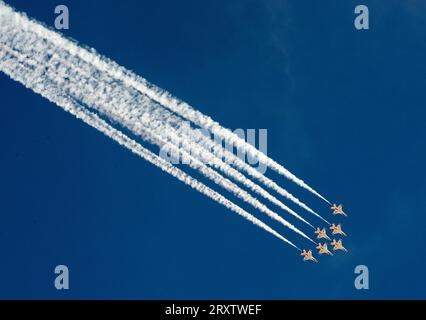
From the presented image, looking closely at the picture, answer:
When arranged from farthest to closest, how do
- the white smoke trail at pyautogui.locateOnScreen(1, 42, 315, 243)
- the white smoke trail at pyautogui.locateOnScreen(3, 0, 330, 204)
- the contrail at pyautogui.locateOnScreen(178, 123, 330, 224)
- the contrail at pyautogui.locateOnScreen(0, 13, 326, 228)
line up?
1. the contrail at pyautogui.locateOnScreen(178, 123, 330, 224)
2. the white smoke trail at pyautogui.locateOnScreen(1, 42, 315, 243)
3. the contrail at pyautogui.locateOnScreen(0, 13, 326, 228)
4. the white smoke trail at pyautogui.locateOnScreen(3, 0, 330, 204)

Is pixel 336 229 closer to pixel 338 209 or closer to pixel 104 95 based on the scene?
pixel 338 209

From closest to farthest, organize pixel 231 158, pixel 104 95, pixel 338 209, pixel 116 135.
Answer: pixel 104 95
pixel 116 135
pixel 231 158
pixel 338 209

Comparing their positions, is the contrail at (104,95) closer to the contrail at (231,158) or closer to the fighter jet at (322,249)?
the contrail at (231,158)

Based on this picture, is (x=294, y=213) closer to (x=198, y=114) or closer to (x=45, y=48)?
(x=198, y=114)

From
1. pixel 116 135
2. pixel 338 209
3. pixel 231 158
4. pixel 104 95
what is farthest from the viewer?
pixel 338 209

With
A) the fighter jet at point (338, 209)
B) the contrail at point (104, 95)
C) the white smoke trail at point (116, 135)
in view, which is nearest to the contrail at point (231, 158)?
the contrail at point (104, 95)

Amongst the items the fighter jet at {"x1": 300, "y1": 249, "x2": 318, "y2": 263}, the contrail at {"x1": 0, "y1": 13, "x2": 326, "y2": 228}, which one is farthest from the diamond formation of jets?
the contrail at {"x1": 0, "y1": 13, "x2": 326, "y2": 228}

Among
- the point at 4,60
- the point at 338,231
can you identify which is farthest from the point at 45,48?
the point at 338,231

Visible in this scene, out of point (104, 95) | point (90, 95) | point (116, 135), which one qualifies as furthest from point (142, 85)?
point (116, 135)

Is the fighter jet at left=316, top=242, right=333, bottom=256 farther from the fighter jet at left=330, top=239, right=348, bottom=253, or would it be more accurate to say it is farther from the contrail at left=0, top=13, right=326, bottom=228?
the contrail at left=0, top=13, right=326, bottom=228
